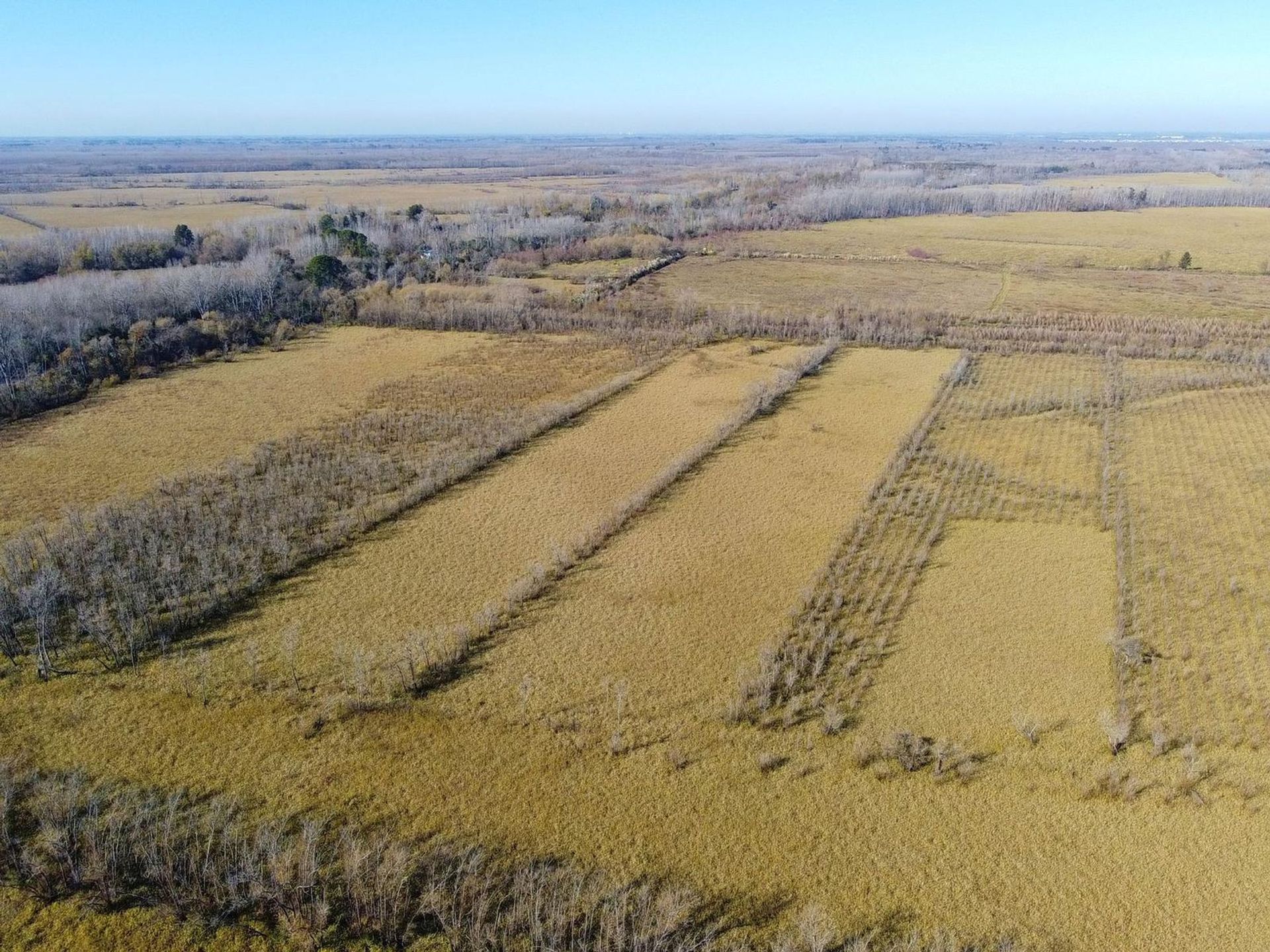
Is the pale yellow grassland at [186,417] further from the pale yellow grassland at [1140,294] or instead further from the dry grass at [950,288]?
the pale yellow grassland at [1140,294]

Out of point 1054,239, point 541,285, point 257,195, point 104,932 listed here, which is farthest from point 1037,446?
point 257,195

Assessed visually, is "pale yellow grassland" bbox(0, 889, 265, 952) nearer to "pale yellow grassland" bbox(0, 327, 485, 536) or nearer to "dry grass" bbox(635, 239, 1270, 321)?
"pale yellow grassland" bbox(0, 327, 485, 536)

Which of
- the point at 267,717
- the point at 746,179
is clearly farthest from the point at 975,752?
the point at 746,179

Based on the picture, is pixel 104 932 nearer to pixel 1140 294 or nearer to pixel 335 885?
pixel 335 885

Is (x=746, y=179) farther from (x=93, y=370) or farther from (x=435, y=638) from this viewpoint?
(x=435, y=638)

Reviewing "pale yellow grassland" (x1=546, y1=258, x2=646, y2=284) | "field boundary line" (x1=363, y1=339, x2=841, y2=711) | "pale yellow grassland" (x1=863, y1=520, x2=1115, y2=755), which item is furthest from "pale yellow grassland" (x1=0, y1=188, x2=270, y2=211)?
"pale yellow grassland" (x1=863, y1=520, x2=1115, y2=755)

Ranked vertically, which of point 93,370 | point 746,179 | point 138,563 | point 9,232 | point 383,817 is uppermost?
point 746,179
